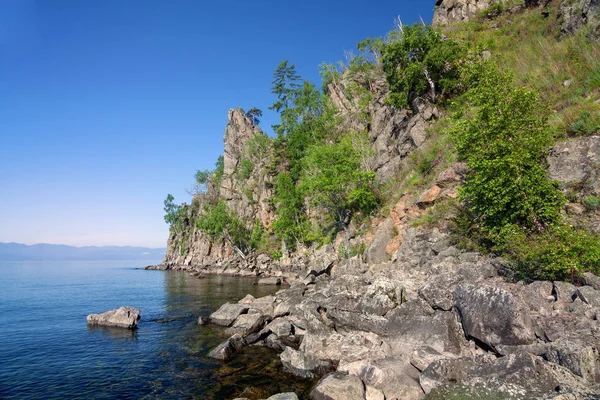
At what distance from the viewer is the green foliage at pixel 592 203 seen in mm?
15953

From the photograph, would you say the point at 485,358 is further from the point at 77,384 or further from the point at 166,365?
the point at 77,384

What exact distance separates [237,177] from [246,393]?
102 metres

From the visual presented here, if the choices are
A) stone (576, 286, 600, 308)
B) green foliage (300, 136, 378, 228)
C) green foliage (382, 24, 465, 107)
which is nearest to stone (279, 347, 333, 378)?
stone (576, 286, 600, 308)

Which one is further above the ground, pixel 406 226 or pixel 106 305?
pixel 406 226

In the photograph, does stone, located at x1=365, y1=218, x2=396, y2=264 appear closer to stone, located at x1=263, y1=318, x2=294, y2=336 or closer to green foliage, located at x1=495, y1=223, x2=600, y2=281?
stone, located at x1=263, y1=318, x2=294, y2=336

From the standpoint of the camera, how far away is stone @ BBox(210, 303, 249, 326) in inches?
997

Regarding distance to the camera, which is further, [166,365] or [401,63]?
[401,63]

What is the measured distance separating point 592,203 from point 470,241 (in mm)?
6561

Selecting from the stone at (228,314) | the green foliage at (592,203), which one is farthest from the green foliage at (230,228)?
the green foliage at (592,203)

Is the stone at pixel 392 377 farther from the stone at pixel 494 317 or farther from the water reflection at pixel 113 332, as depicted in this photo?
the water reflection at pixel 113 332

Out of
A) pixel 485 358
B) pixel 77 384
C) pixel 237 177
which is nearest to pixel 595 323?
pixel 485 358

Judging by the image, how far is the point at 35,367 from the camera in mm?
17641

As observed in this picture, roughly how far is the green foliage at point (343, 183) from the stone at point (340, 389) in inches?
1298

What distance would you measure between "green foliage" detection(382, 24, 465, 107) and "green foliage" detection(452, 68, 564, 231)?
2261 cm
